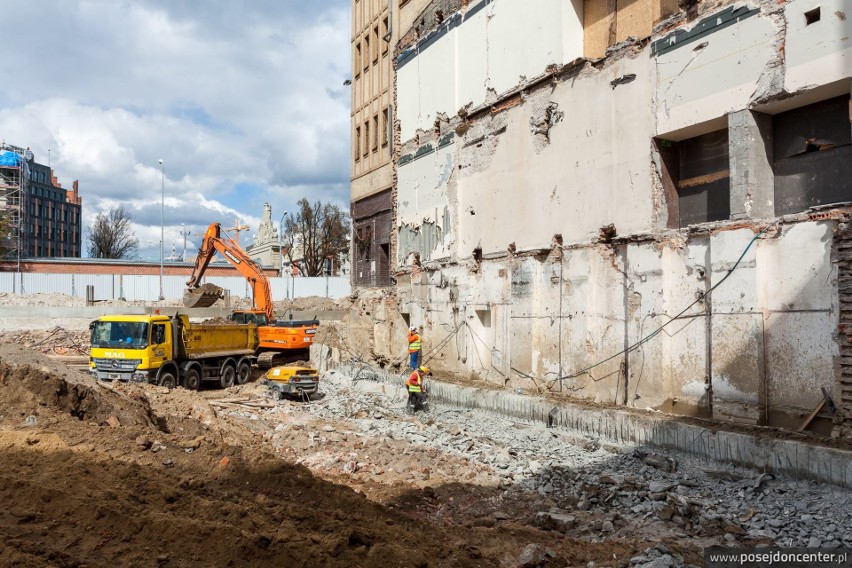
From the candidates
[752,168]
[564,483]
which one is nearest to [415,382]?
[564,483]

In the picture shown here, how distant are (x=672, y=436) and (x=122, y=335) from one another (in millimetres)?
13246

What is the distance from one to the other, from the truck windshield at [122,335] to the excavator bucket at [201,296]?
10084mm

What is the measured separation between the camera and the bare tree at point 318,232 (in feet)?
175

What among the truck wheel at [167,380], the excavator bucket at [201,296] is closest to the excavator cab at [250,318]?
the excavator bucket at [201,296]

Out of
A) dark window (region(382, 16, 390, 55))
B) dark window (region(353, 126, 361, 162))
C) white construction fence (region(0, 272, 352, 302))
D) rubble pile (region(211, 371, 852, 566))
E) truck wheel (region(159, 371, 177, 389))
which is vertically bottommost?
rubble pile (region(211, 371, 852, 566))

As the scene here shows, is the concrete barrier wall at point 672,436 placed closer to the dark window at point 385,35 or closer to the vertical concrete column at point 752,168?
the vertical concrete column at point 752,168

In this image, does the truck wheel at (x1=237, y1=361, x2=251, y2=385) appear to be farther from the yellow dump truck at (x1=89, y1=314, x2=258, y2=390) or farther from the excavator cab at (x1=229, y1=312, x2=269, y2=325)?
the excavator cab at (x1=229, y1=312, x2=269, y2=325)

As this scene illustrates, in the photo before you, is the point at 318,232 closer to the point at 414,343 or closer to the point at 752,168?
the point at 414,343

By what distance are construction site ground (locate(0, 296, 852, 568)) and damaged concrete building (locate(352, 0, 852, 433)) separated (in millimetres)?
2089

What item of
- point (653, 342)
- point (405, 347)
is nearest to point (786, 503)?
point (653, 342)

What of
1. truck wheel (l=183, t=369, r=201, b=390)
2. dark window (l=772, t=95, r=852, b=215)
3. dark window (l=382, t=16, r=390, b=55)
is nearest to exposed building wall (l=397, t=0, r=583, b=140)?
dark window (l=382, t=16, r=390, b=55)

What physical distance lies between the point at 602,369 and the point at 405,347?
410 inches

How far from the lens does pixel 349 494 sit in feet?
27.5

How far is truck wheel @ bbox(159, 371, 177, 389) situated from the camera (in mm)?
16991
